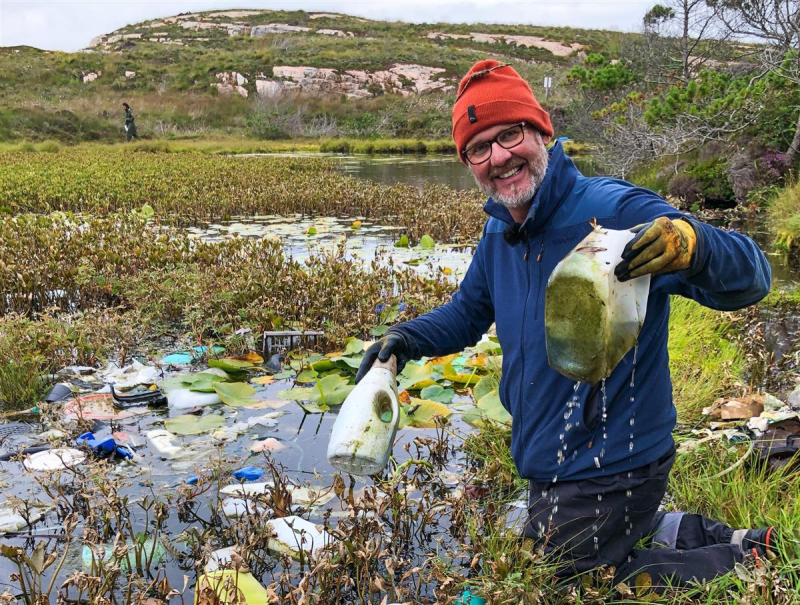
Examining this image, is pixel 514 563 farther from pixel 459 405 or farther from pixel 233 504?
pixel 459 405

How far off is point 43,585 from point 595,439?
80.3 inches

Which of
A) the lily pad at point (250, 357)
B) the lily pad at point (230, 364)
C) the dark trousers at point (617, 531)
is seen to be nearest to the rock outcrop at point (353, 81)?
the lily pad at point (250, 357)

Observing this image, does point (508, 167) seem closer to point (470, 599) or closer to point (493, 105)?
point (493, 105)

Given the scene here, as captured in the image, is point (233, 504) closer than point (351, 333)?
Yes

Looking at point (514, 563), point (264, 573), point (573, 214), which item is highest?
point (573, 214)

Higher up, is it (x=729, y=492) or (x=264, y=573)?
(x=729, y=492)

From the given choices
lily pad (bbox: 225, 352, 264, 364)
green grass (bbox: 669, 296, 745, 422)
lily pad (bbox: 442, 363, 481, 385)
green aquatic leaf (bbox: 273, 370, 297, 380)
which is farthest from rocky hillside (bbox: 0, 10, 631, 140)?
green grass (bbox: 669, 296, 745, 422)

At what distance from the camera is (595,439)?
2.24 m

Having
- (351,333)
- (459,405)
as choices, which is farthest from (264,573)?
(351,333)

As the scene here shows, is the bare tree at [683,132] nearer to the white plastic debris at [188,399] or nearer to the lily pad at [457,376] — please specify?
the lily pad at [457,376]

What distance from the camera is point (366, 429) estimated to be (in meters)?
2.14

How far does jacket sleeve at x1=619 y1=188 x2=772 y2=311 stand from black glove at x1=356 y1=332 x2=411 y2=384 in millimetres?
919

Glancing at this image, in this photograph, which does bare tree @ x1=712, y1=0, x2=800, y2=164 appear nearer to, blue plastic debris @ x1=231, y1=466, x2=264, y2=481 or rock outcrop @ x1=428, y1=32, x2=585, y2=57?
blue plastic debris @ x1=231, y1=466, x2=264, y2=481

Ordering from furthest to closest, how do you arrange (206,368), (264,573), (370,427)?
(206,368), (264,573), (370,427)
